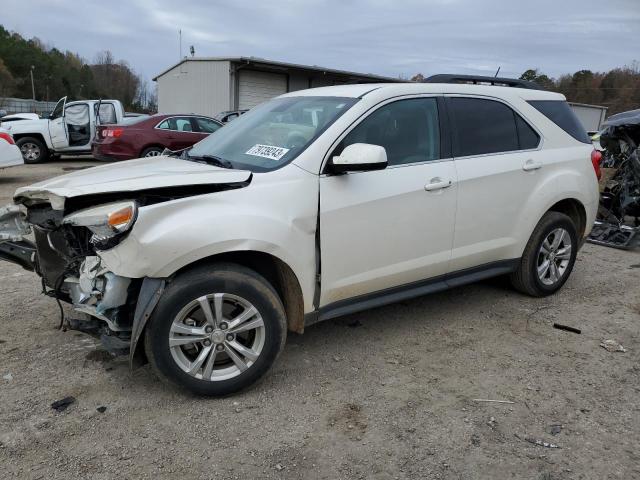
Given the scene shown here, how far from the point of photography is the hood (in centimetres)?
297

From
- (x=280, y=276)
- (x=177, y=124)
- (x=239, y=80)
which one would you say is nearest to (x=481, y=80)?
(x=280, y=276)

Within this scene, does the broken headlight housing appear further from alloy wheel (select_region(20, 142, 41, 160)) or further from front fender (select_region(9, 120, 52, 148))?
alloy wheel (select_region(20, 142, 41, 160))

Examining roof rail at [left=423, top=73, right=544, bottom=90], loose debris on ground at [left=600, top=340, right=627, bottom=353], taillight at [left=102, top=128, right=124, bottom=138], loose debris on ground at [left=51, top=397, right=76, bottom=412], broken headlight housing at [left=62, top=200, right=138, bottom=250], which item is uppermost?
roof rail at [left=423, top=73, right=544, bottom=90]

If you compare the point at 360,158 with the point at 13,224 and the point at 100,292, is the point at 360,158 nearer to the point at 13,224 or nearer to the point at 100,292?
the point at 100,292

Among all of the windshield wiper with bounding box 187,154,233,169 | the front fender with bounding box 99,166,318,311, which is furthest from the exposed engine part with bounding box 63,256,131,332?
the windshield wiper with bounding box 187,154,233,169

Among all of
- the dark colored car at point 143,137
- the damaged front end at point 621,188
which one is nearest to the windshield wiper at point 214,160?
the damaged front end at point 621,188

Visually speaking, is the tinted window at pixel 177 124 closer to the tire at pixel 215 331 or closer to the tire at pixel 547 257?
the tire at pixel 547 257

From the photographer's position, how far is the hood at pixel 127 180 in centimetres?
297

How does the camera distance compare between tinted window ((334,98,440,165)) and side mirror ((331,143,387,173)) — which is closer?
side mirror ((331,143,387,173))

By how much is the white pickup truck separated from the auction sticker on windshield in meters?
12.5

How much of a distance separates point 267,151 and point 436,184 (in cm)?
120

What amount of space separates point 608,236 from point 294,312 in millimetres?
5751

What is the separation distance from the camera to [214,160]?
368 centimetres

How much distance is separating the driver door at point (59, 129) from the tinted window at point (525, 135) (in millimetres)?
13687
